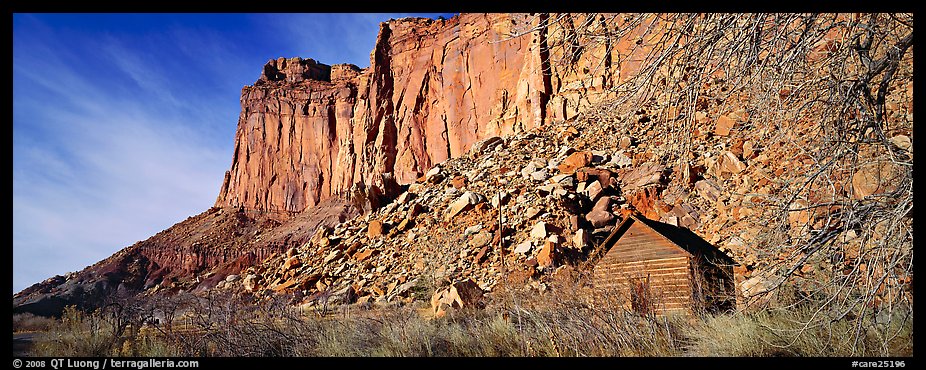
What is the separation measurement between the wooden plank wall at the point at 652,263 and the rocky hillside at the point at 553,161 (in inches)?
44.7

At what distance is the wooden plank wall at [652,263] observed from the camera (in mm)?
12633

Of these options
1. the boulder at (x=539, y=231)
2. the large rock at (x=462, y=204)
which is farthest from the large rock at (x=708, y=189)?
the large rock at (x=462, y=204)

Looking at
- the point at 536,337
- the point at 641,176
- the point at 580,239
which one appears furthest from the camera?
the point at 641,176

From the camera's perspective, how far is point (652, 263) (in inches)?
528

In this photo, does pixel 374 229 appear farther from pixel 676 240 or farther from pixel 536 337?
pixel 536 337

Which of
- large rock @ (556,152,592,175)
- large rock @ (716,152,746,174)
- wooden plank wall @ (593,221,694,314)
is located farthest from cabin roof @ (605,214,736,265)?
large rock @ (556,152,592,175)

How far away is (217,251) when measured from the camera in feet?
168

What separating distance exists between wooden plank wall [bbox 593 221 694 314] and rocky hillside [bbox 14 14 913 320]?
114 cm

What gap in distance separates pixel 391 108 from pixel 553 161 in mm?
34600

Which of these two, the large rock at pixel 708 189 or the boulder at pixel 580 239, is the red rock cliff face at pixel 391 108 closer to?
the large rock at pixel 708 189

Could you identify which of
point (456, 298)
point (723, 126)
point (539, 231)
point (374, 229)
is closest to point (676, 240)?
point (456, 298)

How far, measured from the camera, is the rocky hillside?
15.2 feet

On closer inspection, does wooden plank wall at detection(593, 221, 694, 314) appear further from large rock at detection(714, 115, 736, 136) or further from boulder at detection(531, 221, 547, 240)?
large rock at detection(714, 115, 736, 136)

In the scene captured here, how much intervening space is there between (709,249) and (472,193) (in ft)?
39.9
